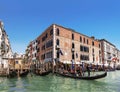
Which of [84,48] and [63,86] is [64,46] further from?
[63,86]

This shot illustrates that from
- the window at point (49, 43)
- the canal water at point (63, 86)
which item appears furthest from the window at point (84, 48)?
the canal water at point (63, 86)

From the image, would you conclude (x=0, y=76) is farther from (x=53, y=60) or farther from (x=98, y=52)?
(x=98, y=52)

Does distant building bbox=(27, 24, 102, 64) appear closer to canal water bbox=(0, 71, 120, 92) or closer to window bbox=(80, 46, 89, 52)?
window bbox=(80, 46, 89, 52)

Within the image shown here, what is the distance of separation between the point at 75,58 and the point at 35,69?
11433 mm

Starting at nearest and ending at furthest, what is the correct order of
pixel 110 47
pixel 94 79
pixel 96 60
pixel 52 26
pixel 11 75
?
pixel 94 79, pixel 11 75, pixel 52 26, pixel 96 60, pixel 110 47

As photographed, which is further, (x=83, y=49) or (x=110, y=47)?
(x=110, y=47)

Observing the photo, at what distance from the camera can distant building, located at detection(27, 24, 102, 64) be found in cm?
4291

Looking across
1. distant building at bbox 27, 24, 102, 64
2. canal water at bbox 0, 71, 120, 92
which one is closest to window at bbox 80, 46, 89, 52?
distant building at bbox 27, 24, 102, 64

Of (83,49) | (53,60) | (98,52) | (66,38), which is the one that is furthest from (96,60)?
(53,60)

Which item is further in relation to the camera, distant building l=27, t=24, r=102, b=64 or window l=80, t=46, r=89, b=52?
window l=80, t=46, r=89, b=52

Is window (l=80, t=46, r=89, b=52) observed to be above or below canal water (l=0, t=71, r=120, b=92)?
above

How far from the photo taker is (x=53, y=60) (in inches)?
1649

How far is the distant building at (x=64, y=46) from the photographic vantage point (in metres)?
42.9

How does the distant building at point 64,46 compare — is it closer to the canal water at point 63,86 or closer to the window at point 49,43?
the window at point 49,43
